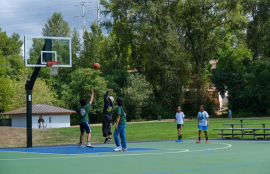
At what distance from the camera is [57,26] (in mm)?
93188

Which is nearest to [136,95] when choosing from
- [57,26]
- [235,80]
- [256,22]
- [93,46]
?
[235,80]

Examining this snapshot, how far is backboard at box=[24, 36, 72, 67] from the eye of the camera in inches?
731

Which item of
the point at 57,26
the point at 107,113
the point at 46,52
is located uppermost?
the point at 57,26

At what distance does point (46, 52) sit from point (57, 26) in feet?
253

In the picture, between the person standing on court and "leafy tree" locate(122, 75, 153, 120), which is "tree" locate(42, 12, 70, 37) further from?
the person standing on court

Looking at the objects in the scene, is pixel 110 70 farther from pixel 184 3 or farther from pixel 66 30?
pixel 66 30

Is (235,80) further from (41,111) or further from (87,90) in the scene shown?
(41,111)

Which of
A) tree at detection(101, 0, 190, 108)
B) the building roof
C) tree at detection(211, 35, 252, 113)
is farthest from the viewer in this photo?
tree at detection(211, 35, 252, 113)

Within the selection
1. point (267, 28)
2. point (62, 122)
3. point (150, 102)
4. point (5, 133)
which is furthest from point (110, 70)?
point (5, 133)

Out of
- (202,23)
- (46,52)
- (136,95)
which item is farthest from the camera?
(202,23)

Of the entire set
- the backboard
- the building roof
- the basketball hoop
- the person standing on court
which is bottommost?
the building roof

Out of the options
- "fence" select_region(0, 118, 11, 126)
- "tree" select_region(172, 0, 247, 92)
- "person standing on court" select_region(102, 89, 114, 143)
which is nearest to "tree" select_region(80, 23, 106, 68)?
"tree" select_region(172, 0, 247, 92)

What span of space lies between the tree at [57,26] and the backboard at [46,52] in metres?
73.0

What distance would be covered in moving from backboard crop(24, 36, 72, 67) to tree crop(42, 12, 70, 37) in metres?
73.0
